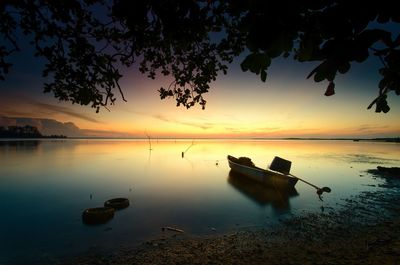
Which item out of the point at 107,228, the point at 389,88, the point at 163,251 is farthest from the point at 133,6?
the point at 107,228

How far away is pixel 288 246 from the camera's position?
9703 mm

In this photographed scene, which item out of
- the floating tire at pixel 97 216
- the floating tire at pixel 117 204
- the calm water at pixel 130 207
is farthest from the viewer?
the floating tire at pixel 117 204

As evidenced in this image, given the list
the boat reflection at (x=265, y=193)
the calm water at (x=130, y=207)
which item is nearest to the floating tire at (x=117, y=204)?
the calm water at (x=130, y=207)

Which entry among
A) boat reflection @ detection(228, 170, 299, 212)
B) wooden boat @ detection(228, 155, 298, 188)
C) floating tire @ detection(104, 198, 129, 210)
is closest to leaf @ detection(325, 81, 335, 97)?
boat reflection @ detection(228, 170, 299, 212)

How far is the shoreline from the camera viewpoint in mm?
8633

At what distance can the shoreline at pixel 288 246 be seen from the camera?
863 centimetres

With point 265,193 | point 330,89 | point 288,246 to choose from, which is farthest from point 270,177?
point 330,89

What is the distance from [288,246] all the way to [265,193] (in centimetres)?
1080

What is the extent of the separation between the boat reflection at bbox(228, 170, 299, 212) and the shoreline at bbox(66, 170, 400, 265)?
3.64m

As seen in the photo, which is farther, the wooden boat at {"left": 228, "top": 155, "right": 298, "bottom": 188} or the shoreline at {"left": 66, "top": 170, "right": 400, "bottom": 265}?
the wooden boat at {"left": 228, "top": 155, "right": 298, "bottom": 188}

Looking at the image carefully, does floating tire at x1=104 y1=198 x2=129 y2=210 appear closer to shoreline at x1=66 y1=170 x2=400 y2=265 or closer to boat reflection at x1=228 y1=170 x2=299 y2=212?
shoreline at x1=66 y1=170 x2=400 y2=265

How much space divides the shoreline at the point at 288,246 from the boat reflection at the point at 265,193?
143 inches

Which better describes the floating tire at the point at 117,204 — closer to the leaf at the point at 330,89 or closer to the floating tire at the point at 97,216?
the floating tire at the point at 97,216

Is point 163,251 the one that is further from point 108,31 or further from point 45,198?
point 45,198
